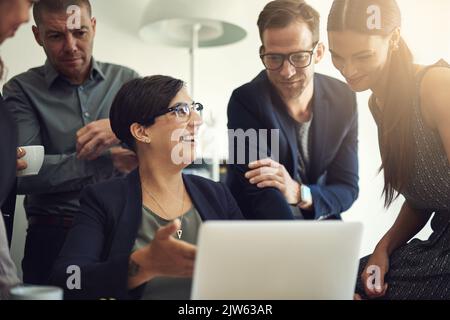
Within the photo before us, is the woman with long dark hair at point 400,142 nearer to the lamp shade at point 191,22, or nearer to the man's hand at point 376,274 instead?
the man's hand at point 376,274

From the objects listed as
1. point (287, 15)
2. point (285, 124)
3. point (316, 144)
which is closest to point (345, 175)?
point (316, 144)

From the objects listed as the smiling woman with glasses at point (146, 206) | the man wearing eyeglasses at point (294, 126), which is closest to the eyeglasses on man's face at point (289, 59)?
the man wearing eyeglasses at point (294, 126)

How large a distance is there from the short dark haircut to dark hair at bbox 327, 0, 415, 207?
0.73 m

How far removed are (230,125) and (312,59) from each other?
1.01 feet

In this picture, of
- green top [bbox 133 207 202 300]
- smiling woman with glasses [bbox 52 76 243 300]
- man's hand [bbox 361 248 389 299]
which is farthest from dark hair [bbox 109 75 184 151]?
man's hand [bbox 361 248 389 299]

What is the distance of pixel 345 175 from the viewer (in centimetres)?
163

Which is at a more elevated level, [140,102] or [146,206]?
[140,102]

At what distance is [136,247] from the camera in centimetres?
135

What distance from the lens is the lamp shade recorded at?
155 centimetres

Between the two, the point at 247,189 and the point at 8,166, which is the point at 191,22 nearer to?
the point at 247,189

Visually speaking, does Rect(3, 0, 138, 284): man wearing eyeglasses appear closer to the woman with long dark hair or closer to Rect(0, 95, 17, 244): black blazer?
Rect(0, 95, 17, 244): black blazer

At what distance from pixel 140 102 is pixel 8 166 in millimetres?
371

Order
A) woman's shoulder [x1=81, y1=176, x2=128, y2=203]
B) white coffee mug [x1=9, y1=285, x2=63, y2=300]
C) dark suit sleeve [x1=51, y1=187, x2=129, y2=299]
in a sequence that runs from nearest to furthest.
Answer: white coffee mug [x1=9, y1=285, x2=63, y2=300]
dark suit sleeve [x1=51, y1=187, x2=129, y2=299]
woman's shoulder [x1=81, y1=176, x2=128, y2=203]
